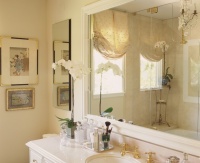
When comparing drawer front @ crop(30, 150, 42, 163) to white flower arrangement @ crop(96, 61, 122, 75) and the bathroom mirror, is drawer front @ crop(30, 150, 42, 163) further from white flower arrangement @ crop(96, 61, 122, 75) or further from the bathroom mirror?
white flower arrangement @ crop(96, 61, 122, 75)

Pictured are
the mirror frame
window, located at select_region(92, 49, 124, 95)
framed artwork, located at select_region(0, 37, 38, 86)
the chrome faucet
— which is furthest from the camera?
framed artwork, located at select_region(0, 37, 38, 86)

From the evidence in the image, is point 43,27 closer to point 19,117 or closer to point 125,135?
point 19,117

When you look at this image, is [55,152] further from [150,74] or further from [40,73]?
[40,73]

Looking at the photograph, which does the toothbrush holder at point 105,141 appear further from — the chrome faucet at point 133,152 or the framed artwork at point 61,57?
the framed artwork at point 61,57

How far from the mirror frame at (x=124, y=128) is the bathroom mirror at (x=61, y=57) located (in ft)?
0.93

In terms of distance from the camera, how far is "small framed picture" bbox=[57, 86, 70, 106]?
2546 mm

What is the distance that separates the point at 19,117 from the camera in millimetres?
2736

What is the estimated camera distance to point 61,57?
2.61 metres

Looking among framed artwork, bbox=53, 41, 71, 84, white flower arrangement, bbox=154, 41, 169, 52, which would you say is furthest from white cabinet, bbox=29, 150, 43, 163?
white flower arrangement, bbox=154, 41, 169, 52

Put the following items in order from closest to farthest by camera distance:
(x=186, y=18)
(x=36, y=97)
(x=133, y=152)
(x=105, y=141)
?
(x=186, y=18), (x=133, y=152), (x=105, y=141), (x=36, y=97)

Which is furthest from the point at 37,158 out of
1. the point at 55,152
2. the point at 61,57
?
the point at 61,57

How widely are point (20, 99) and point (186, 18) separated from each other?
6.69ft

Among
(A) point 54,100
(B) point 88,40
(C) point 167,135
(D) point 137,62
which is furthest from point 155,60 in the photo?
Result: (A) point 54,100

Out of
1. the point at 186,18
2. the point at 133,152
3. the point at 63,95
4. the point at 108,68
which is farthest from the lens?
the point at 63,95
